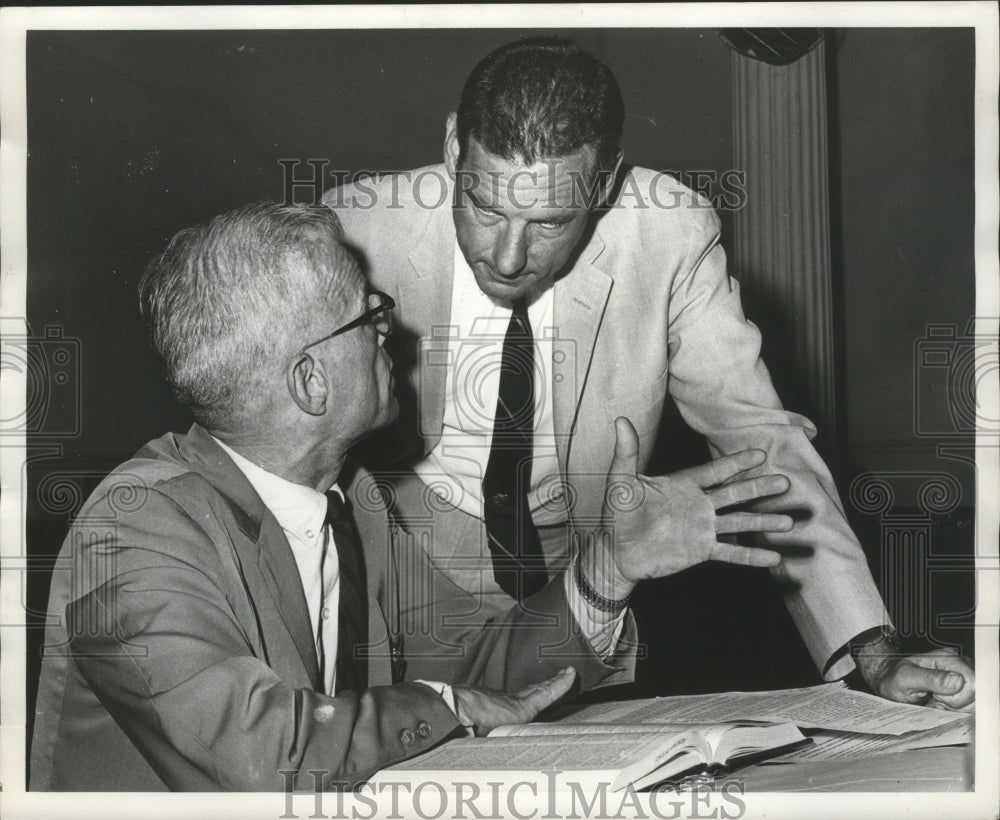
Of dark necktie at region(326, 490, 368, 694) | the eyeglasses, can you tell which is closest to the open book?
dark necktie at region(326, 490, 368, 694)

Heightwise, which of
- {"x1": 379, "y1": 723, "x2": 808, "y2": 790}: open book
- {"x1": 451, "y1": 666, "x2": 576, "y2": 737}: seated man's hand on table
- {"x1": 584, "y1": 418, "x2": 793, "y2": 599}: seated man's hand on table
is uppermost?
{"x1": 584, "y1": 418, "x2": 793, "y2": 599}: seated man's hand on table

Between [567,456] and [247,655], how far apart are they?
3.05 ft

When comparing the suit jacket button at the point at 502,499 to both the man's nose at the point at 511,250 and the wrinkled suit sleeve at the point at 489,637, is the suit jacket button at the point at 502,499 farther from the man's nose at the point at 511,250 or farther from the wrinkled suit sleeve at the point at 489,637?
the man's nose at the point at 511,250

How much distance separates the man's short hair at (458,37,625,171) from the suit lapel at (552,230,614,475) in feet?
0.91

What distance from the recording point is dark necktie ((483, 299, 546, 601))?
2.84 m

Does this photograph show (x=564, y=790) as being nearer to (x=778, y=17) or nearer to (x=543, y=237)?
(x=543, y=237)

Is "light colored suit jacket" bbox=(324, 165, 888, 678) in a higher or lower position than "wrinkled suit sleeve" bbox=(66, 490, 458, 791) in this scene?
higher

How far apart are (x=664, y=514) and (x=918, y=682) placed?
0.76m

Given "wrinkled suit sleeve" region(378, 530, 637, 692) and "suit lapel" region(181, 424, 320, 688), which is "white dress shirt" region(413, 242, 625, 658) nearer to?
"wrinkled suit sleeve" region(378, 530, 637, 692)

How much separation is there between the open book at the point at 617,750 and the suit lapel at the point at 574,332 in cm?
66

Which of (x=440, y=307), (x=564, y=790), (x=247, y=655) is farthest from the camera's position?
(x=440, y=307)

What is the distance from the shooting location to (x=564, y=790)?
264cm

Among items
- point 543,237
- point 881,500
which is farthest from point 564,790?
point 543,237

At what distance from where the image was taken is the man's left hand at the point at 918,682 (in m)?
2.70
